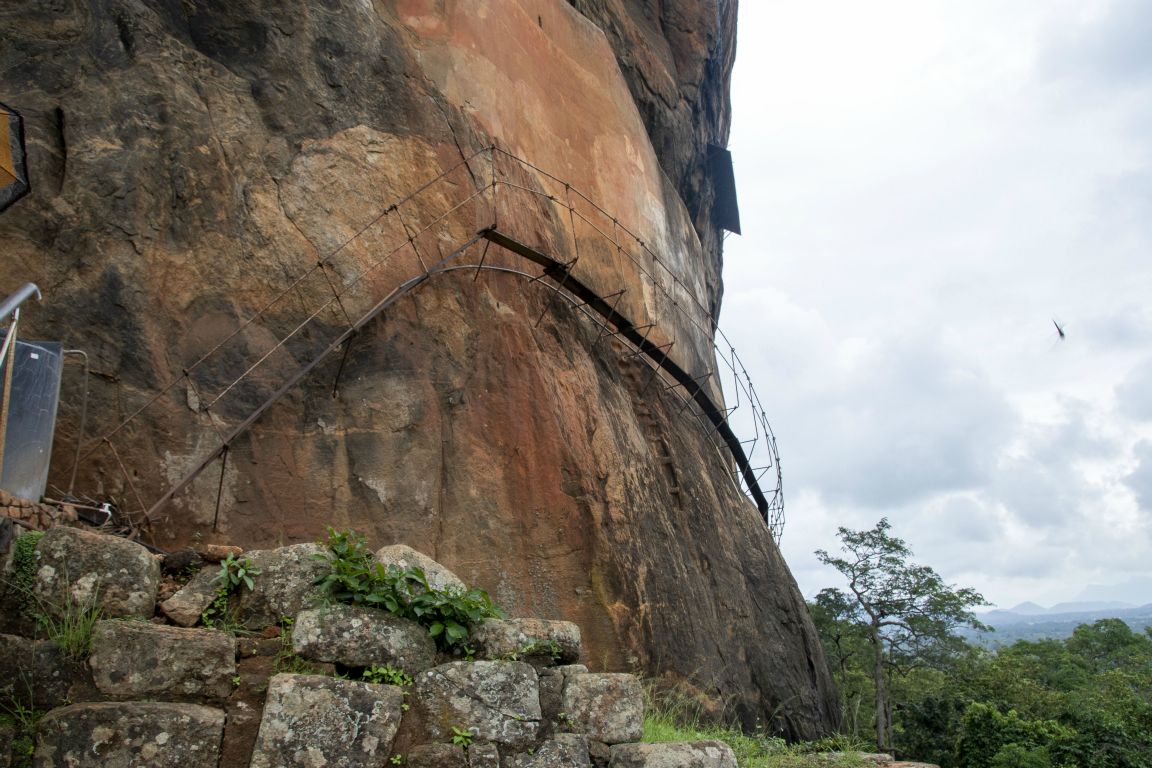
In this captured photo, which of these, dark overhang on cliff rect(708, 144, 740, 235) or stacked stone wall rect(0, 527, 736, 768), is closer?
stacked stone wall rect(0, 527, 736, 768)

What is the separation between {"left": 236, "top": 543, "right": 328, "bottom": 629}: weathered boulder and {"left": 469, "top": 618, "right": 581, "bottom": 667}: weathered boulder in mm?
920

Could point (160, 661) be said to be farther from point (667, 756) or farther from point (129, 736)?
point (667, 756)

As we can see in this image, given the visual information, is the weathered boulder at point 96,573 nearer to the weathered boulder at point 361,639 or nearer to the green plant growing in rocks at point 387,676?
the weathered boulder at point 361,639

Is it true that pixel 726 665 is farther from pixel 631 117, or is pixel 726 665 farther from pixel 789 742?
pixel 631 117

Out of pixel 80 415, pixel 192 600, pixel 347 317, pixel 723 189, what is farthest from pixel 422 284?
pixel 723 189

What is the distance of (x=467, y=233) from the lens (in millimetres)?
9312

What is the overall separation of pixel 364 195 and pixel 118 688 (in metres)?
5.64

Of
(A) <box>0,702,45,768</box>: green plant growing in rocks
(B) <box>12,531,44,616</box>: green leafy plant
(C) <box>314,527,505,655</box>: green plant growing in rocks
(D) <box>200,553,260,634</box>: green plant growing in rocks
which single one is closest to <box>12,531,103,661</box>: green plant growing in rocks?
(B) <box>12,531,44,616</box>: green leafy plant

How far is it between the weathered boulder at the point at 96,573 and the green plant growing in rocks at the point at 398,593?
2.75 ft

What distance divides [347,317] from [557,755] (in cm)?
469

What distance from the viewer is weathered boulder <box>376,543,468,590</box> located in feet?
16.6

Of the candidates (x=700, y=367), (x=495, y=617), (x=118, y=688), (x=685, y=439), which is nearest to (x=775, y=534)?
(x=700, y=367)

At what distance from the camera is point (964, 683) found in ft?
60.0

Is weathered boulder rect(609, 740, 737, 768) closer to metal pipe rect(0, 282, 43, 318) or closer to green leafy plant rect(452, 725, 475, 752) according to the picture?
green leafy plant rect(452, 725, 475, 752)
